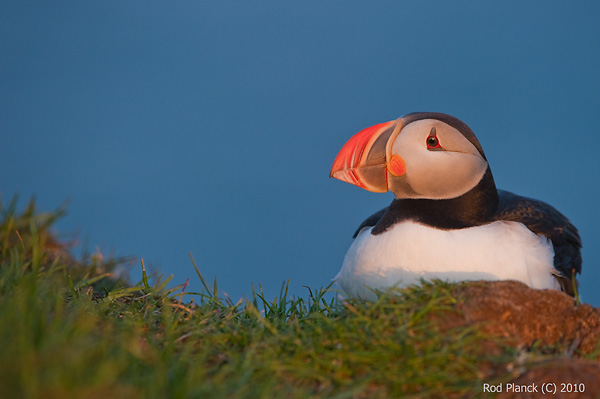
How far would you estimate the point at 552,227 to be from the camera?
4.49m

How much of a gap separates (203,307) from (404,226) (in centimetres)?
153

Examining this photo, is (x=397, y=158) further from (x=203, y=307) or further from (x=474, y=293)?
(x=203, y=307)

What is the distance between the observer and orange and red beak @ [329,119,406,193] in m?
4.31

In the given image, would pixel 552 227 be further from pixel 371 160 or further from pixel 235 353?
pixel 235 353

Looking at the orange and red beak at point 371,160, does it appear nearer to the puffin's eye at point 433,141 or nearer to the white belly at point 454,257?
the puffin's eye at point 433,141

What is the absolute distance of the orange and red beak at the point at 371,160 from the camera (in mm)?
4309

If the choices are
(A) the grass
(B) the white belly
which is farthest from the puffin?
(A) the grass

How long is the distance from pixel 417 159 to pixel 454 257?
72 cm

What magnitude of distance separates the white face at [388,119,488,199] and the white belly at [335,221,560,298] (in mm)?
295

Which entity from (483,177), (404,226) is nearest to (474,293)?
(404,226)

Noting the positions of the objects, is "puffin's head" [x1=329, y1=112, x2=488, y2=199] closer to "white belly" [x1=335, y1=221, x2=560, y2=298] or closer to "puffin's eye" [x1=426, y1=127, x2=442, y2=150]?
"puffin's eye" [x1=426, y1=127, x2=442, y2=150]

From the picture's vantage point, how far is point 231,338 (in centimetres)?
342

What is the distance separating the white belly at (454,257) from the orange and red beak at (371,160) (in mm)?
377

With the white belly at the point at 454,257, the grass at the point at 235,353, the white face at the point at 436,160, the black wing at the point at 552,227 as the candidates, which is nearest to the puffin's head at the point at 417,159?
the white face at the point at 436,160
